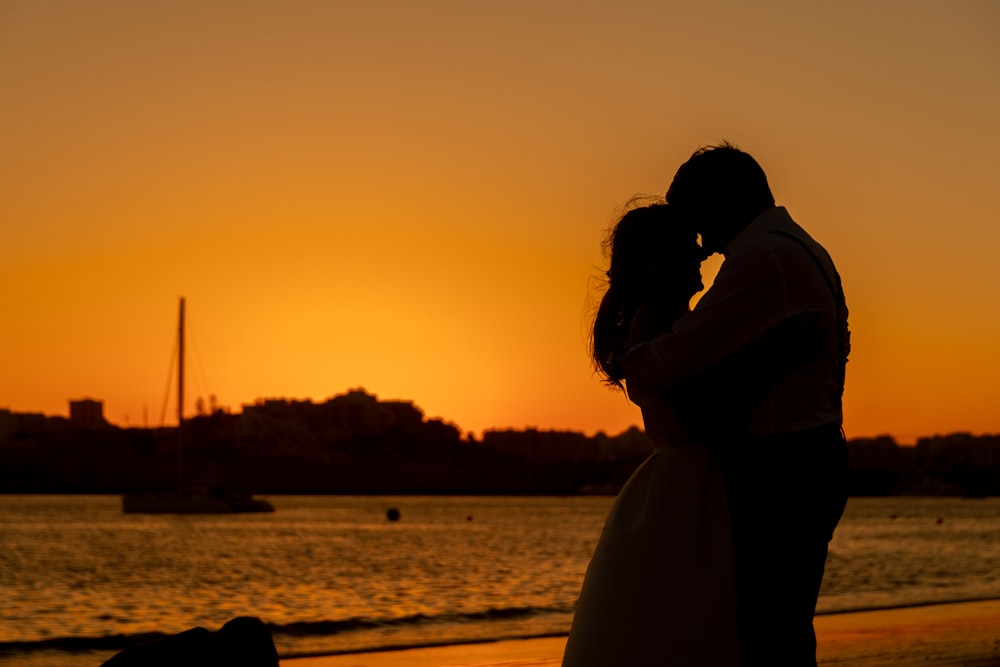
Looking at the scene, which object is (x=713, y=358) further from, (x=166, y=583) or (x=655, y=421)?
(x=166, y=583)

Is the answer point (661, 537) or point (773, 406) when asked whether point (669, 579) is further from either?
point (773, 406)

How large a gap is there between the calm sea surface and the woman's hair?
11.2 metres

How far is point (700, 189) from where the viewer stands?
2.37 meters

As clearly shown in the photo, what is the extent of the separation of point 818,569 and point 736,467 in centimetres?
24

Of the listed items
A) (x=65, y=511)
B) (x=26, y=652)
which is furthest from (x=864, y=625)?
(x=65, y=511)

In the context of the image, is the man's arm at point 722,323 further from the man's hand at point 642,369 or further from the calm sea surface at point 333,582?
the calm sea surface at point 333,582

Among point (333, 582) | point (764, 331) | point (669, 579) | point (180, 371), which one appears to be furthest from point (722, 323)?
point (180, 371)

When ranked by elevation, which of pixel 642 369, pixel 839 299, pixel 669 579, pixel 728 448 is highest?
pixel 839 299

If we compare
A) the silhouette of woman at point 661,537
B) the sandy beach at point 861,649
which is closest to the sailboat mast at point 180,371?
the sandy beach at point 861,649

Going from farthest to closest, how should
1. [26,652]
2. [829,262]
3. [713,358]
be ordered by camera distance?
[26,652], [829,262], [713,358]

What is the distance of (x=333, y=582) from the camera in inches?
1198

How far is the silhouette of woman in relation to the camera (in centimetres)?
225

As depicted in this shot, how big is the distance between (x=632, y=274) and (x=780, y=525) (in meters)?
0.52

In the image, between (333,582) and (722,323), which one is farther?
(333,582)
